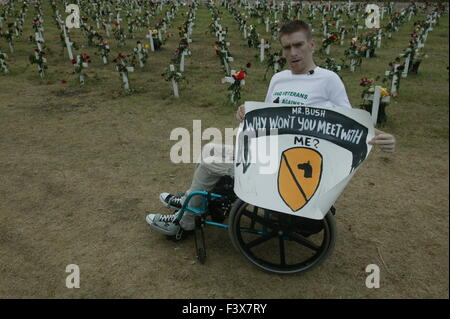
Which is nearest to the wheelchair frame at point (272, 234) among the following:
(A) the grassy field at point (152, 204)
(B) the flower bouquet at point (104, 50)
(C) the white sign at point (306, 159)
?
(A) the grassy field at point (152, 204)

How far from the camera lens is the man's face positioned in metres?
2.31

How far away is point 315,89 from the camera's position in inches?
92.4

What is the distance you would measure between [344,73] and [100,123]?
5.81 m

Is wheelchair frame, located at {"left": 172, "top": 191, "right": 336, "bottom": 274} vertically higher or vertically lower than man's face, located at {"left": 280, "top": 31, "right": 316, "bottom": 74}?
lower

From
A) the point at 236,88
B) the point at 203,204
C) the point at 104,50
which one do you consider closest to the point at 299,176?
the point at 203,204

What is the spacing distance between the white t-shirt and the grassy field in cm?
77

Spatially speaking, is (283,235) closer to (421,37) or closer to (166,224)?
(166,224)

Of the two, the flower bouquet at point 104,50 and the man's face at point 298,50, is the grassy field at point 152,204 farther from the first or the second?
the flower bouquet at point 104,50

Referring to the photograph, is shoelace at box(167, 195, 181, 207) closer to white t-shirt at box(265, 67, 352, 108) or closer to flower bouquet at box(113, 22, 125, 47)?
white t-shirt at box(265, 67, 352, 108)

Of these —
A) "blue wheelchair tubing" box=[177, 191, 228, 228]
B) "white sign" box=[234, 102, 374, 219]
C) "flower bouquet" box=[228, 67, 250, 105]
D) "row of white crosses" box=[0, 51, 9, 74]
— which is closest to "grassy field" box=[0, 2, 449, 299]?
"flower bouquet" box=[228, 67, 250, 105]

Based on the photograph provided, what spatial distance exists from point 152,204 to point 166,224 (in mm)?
667

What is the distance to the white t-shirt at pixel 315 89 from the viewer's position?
2320 millimetres

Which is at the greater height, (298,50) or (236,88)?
(298,50)

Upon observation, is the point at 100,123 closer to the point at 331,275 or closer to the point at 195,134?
the point at 195,134
